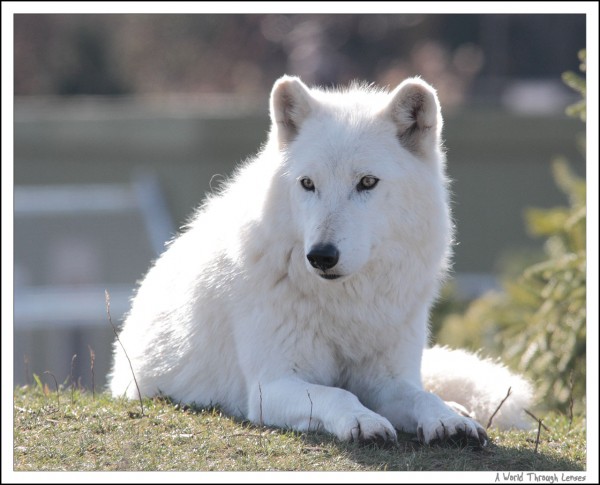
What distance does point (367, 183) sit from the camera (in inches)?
183

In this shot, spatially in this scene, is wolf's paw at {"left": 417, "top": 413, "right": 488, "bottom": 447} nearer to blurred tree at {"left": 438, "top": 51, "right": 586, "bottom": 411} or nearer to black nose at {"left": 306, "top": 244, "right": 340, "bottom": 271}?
black nose at {"left": 306, "top": 244, "right": 340, "bottom": 271}

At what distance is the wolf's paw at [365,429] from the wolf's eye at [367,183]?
1.12 metres

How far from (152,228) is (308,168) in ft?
41.0

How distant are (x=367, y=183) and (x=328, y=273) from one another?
551mm

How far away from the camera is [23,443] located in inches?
171

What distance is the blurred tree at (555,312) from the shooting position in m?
6.62

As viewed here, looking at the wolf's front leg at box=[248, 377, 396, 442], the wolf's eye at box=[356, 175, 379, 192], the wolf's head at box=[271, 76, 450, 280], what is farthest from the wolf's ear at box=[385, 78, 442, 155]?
the wolf's front leg at box=[248, 377, 396, 442]

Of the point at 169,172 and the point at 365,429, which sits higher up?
the point at 169,172

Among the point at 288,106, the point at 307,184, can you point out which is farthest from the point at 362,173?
the point at 288,106

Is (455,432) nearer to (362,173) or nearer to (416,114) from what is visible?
(362,173)

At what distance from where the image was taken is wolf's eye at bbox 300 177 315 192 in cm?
468

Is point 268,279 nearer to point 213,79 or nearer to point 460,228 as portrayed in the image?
point 460,228

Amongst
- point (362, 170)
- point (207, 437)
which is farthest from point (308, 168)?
point (207, 437)

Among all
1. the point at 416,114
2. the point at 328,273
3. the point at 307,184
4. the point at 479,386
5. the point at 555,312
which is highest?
the point at 416,114
